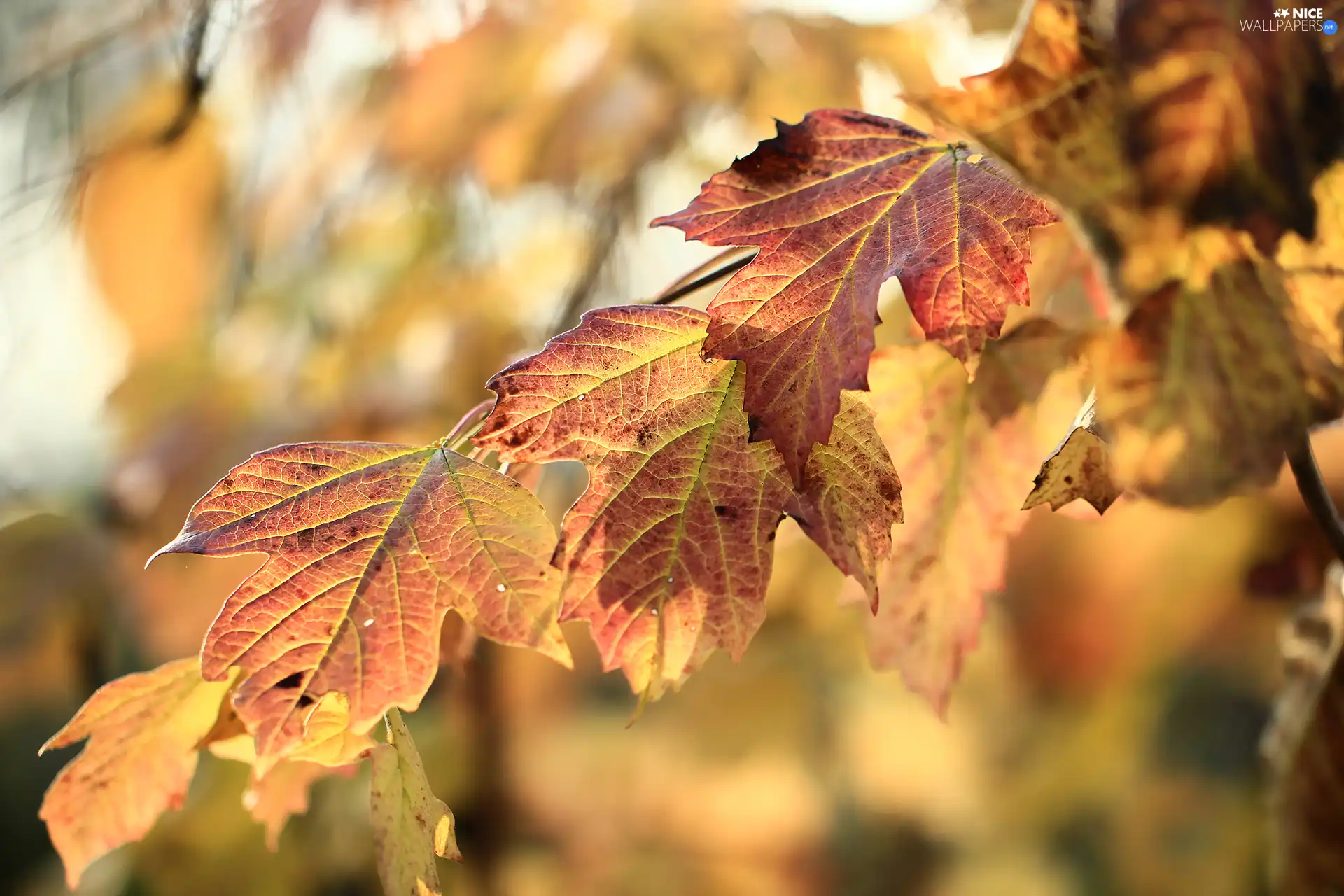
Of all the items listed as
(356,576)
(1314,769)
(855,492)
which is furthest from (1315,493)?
(356,576)

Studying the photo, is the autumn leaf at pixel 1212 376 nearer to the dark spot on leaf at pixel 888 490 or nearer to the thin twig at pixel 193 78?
the dark spot on leaf at pixel 888 490

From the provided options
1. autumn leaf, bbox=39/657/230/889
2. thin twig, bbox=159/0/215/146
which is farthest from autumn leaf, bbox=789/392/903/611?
thin twig, bbox=159/0/215/146

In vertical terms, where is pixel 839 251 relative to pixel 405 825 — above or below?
above

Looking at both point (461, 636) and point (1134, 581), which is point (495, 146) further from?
point (1134, 581)

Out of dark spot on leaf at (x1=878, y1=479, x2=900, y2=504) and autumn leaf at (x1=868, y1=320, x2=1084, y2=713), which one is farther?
autumn leaf at (x1=868, y1=320, x2=1084, y2=713)

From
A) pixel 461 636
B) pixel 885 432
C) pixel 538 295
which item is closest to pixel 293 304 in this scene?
pixel 538 295

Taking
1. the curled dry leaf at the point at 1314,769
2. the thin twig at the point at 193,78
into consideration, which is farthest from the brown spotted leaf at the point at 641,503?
the thin twig at the point at 193,78

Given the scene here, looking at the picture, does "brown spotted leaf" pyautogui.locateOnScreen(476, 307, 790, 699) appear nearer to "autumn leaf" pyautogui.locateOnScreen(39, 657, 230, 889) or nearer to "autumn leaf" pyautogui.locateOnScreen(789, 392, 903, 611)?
"autumn leaf" pyautogui.locateOnScreen(789, 392, 903, 611)

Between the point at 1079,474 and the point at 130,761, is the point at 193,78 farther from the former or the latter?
the point at 1079,474
